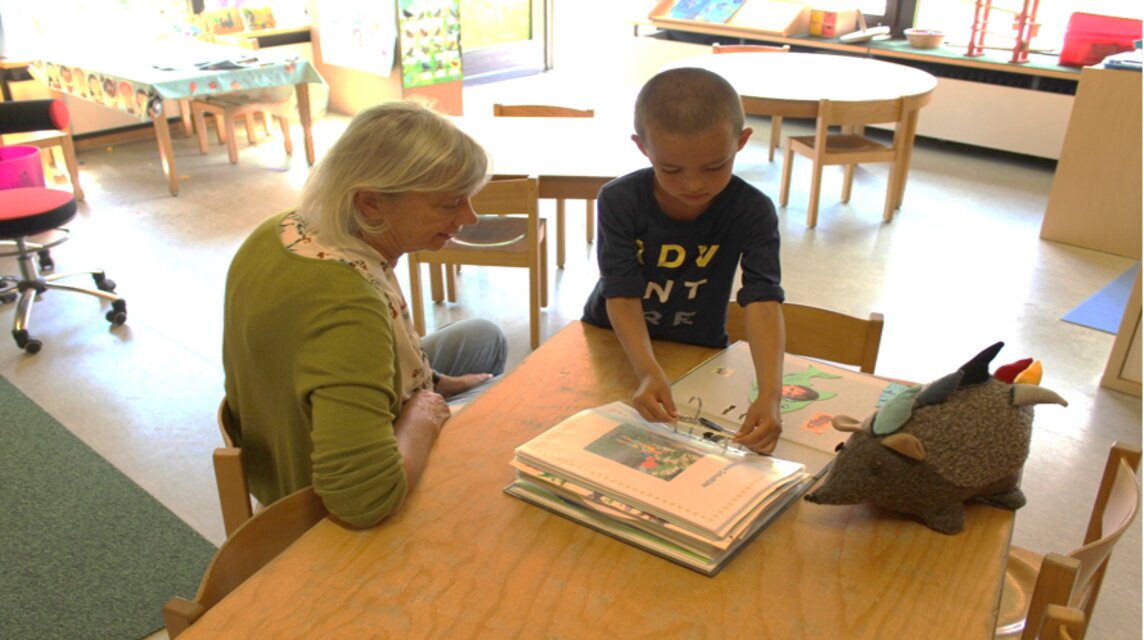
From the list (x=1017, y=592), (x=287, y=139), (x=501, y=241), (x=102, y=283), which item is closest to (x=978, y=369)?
(x=1017, y=592)

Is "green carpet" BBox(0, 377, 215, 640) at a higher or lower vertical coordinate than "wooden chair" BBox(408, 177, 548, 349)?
lower

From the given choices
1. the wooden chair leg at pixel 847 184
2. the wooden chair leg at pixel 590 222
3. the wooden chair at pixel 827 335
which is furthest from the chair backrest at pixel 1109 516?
the wooden chair leg at pixel 847 184

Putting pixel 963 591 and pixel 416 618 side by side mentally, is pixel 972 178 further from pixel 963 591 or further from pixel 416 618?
pixel 416 618

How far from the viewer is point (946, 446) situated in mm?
1123

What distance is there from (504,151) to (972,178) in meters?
3.27

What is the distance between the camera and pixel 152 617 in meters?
2.02

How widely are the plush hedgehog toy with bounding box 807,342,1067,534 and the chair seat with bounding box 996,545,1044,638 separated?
0.31m

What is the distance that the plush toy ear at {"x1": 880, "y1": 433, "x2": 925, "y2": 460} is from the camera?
1.12m

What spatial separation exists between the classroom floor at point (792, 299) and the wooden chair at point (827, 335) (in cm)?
92

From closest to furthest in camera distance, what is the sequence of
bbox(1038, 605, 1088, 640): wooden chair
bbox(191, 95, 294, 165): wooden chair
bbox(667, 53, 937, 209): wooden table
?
bbox(1038, 605, 1088, 640): wooden chair, bbox(667, 53, 937, 209): wooden table, bbox(191, 95, 294, 165): wooden chair

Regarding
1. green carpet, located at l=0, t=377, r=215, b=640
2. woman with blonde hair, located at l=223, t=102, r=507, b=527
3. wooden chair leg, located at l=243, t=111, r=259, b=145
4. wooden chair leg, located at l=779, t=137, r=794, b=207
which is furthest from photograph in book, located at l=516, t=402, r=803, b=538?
wooden chair leg, located at l=243, t=111, r=259, b=145

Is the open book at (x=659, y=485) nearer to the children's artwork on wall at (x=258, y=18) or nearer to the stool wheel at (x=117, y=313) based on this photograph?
the stool wheel at (x=117, y=313)

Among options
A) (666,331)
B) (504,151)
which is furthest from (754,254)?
(504,151)

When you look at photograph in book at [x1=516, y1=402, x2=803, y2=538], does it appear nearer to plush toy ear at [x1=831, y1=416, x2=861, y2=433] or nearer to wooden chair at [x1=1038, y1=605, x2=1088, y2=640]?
plush toy ear at [x1=831, y1=416, x2=861, y2=433]
